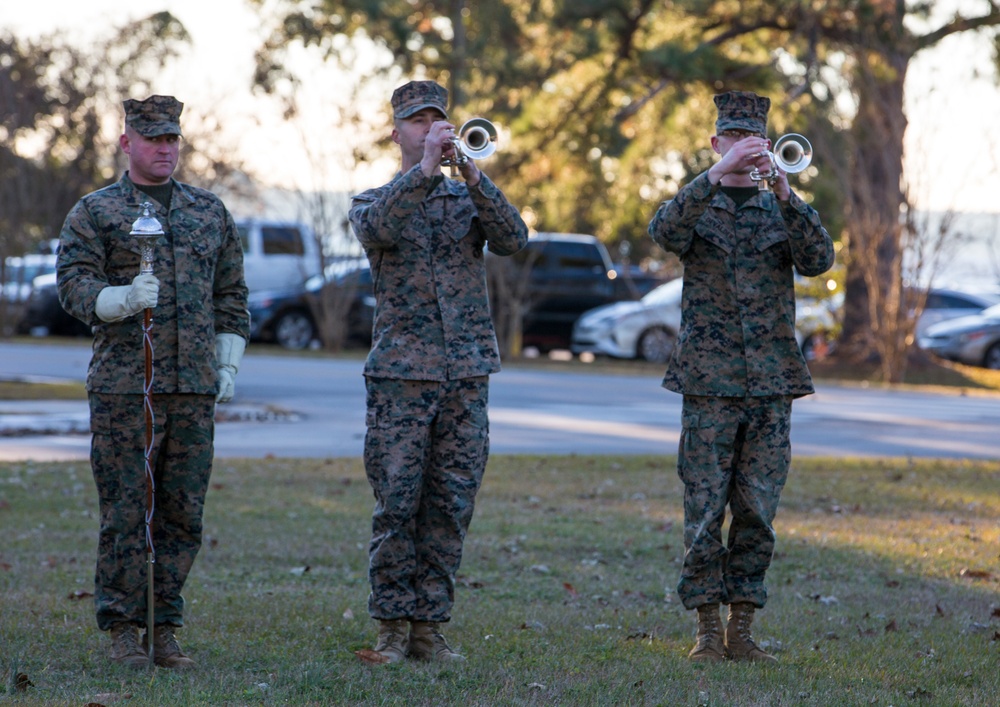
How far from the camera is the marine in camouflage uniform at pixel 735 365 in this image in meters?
5.68

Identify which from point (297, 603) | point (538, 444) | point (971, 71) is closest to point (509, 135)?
point (971, 71)

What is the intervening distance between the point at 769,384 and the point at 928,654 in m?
1.37

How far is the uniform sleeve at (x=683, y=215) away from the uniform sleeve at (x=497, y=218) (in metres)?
0.54

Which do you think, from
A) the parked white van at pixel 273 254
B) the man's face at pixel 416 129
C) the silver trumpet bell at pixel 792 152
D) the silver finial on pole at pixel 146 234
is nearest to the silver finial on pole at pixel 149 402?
the silver finial on pole at pixel 146 234

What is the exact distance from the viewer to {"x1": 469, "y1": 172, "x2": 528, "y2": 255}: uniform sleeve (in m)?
5.55

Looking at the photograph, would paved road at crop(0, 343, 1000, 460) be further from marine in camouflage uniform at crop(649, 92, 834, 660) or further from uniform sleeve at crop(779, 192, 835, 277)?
uniform sleeve at crop(779, 192, 835, 277)

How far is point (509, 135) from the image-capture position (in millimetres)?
26859

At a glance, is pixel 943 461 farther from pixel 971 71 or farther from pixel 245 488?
pixel 971 71

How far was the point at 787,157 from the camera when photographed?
5.71 metres

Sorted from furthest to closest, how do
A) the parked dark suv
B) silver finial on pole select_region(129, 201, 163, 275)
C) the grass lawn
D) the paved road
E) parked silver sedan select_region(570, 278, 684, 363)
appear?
1. the parked dark suv
2. parked silver sedan select_region(570, 278, 684, 363)
3. the paved road
4. the grass lawn
5. silver finial on pole select_region(129, 201, 163, 275)

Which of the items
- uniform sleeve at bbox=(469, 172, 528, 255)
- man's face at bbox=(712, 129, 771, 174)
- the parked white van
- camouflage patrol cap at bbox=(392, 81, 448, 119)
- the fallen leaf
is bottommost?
the fallen leaf

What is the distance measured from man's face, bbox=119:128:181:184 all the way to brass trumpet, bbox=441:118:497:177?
1093 mm

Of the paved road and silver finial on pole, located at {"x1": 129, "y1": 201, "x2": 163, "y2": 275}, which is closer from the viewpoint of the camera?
silver finial on pole, located at {"x1": 129, "y1": 201, "x2": 163, "y2": 275}

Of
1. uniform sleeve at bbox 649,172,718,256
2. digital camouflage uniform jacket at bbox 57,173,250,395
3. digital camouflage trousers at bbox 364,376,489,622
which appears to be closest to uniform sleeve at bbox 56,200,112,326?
digital camouflage uniform jacket at bbox 57,173,250,395
